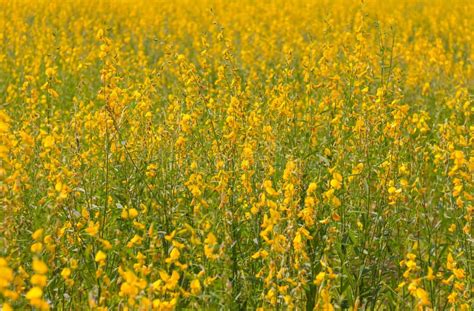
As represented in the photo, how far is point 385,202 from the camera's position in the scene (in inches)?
155

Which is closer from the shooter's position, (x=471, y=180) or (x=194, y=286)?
(x=194, y=286)

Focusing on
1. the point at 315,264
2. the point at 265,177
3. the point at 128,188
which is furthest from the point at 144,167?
the point at 315,264

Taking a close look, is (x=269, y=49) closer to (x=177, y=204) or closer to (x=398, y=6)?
(x=177, y=204)

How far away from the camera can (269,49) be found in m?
9.37

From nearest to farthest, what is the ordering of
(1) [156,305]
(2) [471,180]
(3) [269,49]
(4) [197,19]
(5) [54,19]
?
(1) [156,305]
(2) [471,180]
(3) [269,49]
(5) [54,19]
(4) [197,19]

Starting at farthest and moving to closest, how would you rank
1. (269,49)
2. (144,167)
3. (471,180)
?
(269,49), (144,167), (471,180)

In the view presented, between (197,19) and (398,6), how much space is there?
437 centimetres

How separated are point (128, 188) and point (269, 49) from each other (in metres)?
5.77

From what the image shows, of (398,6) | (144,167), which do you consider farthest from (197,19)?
(144,167)

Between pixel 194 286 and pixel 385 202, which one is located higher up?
pixel 194 286

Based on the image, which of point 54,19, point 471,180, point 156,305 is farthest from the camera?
point 54,19

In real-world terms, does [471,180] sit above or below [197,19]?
above

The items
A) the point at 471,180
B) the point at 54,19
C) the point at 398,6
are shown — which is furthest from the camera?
the point at 398,6

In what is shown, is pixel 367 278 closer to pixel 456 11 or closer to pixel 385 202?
pixel 385 202
